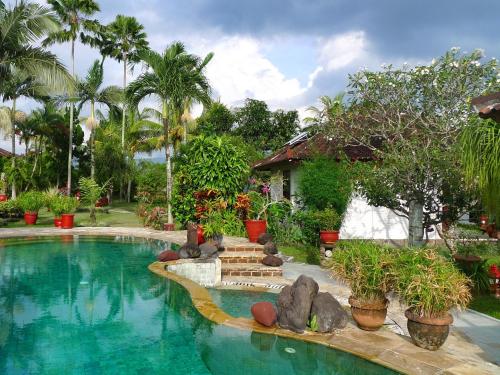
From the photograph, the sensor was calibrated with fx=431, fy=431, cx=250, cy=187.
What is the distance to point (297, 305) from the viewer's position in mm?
6199

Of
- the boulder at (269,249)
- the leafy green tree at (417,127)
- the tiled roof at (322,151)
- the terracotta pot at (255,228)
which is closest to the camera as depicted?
the leafy green tree at (417,127)

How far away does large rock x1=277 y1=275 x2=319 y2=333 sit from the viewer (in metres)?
6.11

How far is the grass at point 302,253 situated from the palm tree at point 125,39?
21.7m

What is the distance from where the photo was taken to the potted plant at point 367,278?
231 inches

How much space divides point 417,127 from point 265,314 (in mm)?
7802

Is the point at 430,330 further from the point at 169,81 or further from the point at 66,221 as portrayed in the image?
the point at 66,221

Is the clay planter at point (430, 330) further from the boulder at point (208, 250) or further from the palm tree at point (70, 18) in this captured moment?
the palm tree at point (70, 18)

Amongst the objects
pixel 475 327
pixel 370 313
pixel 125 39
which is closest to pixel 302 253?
pixel 475 327

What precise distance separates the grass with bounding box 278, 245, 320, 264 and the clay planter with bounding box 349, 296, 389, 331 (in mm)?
5999

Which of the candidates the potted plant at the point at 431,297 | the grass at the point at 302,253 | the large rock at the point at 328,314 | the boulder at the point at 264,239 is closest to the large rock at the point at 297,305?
the large rock at the point at 328,314

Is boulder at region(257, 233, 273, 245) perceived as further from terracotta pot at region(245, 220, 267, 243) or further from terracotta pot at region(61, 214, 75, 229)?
terracotta pot at region(61, 214, 75, 229)

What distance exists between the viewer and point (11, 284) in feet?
30.0

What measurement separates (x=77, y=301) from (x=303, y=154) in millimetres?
9908

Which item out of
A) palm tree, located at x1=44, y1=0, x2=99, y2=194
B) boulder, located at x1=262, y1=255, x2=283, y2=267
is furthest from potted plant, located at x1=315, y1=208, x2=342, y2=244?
palm tree, located at x1=44, y1=0, x2=99, y2=194
